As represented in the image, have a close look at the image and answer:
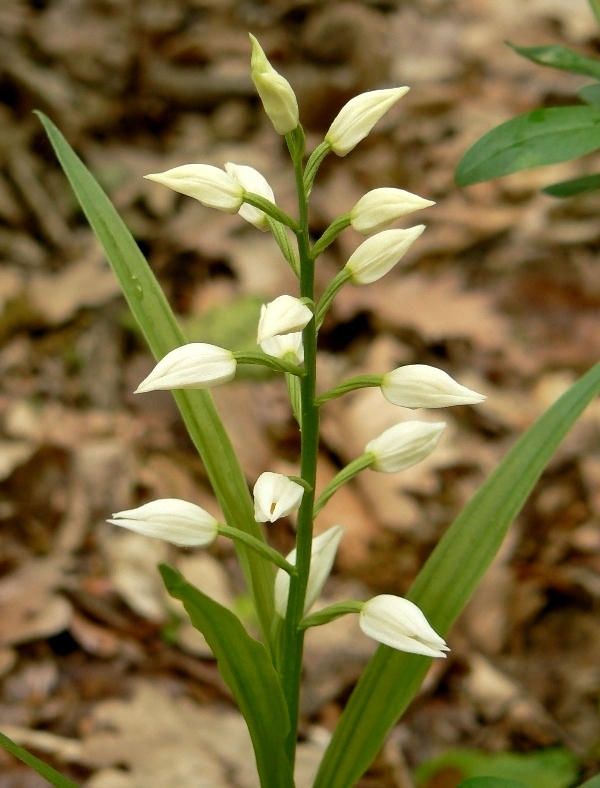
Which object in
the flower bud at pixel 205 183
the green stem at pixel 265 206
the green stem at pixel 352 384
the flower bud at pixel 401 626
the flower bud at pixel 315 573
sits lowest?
the flower bud at pixel 315 573

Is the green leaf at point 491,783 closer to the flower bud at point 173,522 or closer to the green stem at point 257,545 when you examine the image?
the green stem at point 257,545

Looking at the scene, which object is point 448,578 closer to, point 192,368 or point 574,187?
point 192,368

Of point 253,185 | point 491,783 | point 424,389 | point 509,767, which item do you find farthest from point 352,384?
point 509,767

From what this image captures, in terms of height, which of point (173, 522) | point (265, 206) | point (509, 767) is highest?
point (265, 206)

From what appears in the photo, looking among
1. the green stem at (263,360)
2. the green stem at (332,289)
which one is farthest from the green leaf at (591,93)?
the green stem at (263,360)

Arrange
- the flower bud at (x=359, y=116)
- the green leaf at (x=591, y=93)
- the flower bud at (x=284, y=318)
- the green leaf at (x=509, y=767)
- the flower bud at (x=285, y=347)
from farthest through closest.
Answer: the green leaf at (x=509, y=767) → the green leaf at (x=591, y=93) → the flower bud at (x=285, y=347) → the flower bud at (x=359, y=116) → the flower bud at (x=284, y=318)

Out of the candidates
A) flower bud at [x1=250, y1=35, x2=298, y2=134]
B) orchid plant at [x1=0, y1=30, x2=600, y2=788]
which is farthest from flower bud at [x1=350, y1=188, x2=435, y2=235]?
flower bud at [x1=250, y1=35, x2=298, y2=134]

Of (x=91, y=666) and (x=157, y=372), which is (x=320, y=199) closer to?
(x=91, y=666)

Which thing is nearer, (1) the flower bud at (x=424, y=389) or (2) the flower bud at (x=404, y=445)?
(1) the flower bud at (x=424, y=389)
